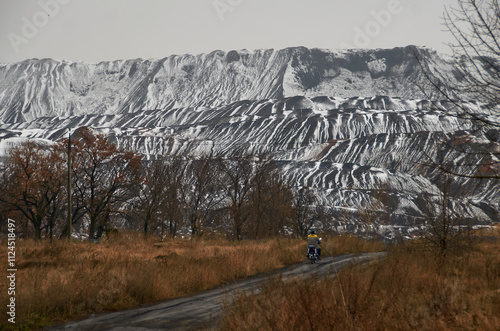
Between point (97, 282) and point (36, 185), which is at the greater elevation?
point (36, 185)

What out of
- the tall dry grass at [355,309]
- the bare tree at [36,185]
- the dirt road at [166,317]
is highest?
the bare tree at [36,185]

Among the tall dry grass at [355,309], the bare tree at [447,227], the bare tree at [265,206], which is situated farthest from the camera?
the bare tree at [265,206]

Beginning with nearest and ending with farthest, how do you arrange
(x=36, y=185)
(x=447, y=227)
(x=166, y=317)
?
1. (x=166, y=317)
2. (x=447, y=227)
3. (x=36, y=185)

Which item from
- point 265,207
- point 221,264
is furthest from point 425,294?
point 265,207

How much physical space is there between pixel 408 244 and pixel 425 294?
1207cm

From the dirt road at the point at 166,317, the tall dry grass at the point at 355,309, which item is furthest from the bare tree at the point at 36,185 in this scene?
the tall dry grass at the point at 355,309

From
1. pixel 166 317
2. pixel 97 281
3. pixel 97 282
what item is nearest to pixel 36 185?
pixel 97 281

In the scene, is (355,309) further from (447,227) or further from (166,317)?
(447,227)

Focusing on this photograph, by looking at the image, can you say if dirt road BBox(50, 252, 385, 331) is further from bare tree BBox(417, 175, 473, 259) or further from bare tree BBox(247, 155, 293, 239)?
bare tree BBox(247, 155, 293, 239)

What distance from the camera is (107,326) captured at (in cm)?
1016

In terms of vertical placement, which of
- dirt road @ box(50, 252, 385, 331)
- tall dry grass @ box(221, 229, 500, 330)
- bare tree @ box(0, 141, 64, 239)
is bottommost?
dirt road @ box(50, 252, 385, 331)

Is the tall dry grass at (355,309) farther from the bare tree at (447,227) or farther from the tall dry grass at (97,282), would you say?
the bare tree at (447,227)

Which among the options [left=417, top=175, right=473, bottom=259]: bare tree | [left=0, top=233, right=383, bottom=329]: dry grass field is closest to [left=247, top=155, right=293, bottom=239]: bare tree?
[left=0, top=233, right=383, bottom=329]: dry grass field

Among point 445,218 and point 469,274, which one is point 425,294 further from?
point 445,218
